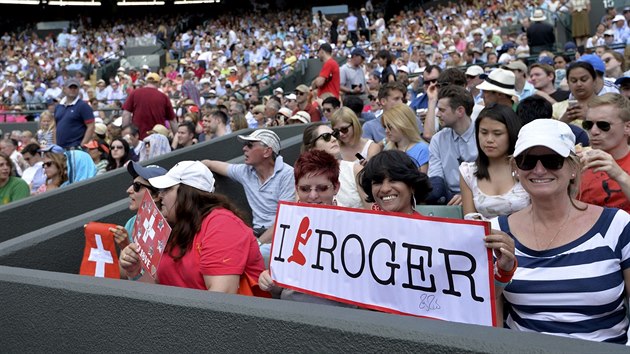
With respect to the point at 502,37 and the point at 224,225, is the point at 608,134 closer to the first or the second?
the point at 224,225

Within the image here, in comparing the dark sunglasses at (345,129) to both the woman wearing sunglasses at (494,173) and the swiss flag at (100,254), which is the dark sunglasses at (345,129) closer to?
the woman wearing sunglasses at (494,173)

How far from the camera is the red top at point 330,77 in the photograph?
11.0m

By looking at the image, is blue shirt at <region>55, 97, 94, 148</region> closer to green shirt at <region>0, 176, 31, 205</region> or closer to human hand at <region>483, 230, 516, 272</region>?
green shirt at <region>0, 176, 31, 205</region>

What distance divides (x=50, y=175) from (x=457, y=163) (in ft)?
15.5

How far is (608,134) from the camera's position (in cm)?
400

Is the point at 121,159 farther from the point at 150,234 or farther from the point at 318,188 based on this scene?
the point at 318,188

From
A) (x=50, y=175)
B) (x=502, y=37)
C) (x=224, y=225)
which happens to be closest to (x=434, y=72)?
(x=50, y=175)

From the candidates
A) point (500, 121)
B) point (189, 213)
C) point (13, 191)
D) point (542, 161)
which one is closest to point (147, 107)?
point (13, 191)

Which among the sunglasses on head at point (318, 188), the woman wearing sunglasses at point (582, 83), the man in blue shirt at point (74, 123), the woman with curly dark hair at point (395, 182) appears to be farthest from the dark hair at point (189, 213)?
the man in blue shirt at point (74, 123)

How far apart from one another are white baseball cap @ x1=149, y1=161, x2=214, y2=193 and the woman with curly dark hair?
0.97 meters

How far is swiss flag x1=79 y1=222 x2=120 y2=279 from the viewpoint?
4.80 meters

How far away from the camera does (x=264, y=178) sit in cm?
642

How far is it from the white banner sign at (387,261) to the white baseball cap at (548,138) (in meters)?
0.37

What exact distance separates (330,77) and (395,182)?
300 inches
